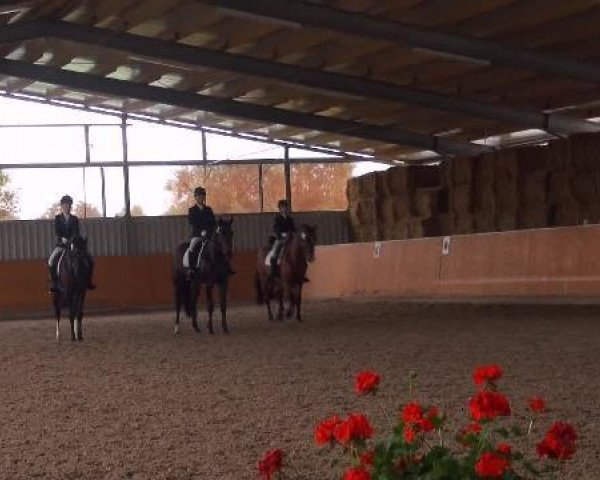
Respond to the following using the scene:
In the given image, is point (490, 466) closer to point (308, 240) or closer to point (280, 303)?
point (308, 240)

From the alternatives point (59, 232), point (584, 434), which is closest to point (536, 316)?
point (59, 232)

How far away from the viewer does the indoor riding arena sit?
6992 mm

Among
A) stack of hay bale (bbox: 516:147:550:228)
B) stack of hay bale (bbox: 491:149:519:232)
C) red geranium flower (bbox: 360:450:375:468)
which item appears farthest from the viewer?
stack of hay bale (bbox: 491:149:519:232)

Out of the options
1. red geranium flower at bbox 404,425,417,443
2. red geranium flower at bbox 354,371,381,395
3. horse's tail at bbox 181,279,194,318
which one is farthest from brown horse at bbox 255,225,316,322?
red geranium flower at bbox 404,425,417,443

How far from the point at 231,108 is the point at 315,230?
31.8 ft

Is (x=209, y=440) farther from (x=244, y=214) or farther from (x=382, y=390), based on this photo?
(x=244, y=214)

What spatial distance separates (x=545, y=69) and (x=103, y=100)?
13211mm

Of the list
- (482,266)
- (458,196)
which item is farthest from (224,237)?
(458,196)

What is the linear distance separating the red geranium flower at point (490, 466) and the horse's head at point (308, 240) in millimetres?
15164

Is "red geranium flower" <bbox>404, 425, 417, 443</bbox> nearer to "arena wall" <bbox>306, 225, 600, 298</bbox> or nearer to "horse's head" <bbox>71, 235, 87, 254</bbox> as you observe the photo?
"horse's head" <bbox>71, 235, 87, 254</bbox>

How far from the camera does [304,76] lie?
23281mm

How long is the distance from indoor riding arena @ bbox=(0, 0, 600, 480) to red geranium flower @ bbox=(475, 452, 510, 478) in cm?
1

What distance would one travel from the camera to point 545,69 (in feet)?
64.5

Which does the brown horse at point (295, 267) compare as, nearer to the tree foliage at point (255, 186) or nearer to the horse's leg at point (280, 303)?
the horse's leg at point (280, 303)
